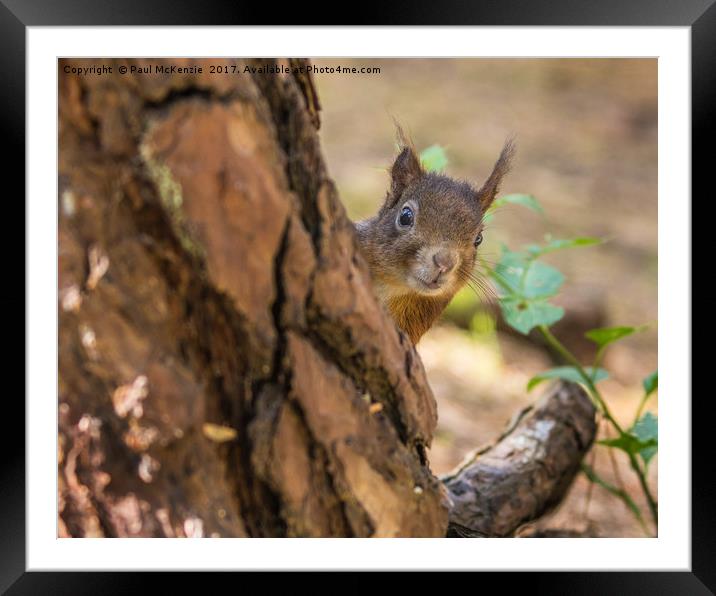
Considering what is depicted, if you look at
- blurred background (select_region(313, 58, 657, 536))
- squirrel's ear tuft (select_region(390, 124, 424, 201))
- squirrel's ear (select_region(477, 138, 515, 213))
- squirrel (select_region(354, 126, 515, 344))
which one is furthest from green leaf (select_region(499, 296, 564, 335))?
blurred background (select_region(313, 58, 657, 536))

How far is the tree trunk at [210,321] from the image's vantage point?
0.98 metres

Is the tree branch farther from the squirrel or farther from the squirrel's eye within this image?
the squirrel's eye

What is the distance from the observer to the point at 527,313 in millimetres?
1970

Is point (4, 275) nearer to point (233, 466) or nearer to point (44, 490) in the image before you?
point (44, 490)

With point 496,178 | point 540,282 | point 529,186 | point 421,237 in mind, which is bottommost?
point 540,282

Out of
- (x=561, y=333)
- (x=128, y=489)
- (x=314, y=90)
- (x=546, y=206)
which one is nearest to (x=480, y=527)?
(x=128, y=489)

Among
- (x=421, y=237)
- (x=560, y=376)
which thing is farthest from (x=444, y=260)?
(x=560, y=376)

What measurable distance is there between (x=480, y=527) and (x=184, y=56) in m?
1.15

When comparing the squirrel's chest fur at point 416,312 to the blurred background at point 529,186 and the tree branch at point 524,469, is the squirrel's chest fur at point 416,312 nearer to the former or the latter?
the tree branch at point 524,469

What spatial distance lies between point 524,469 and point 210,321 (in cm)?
106

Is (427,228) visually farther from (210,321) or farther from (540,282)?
(210,321)

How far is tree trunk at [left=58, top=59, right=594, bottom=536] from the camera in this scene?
976 mm

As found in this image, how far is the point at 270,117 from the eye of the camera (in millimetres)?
1087

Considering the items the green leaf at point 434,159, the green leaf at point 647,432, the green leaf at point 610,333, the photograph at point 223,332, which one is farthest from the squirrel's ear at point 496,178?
the green leaf at point 647,432
